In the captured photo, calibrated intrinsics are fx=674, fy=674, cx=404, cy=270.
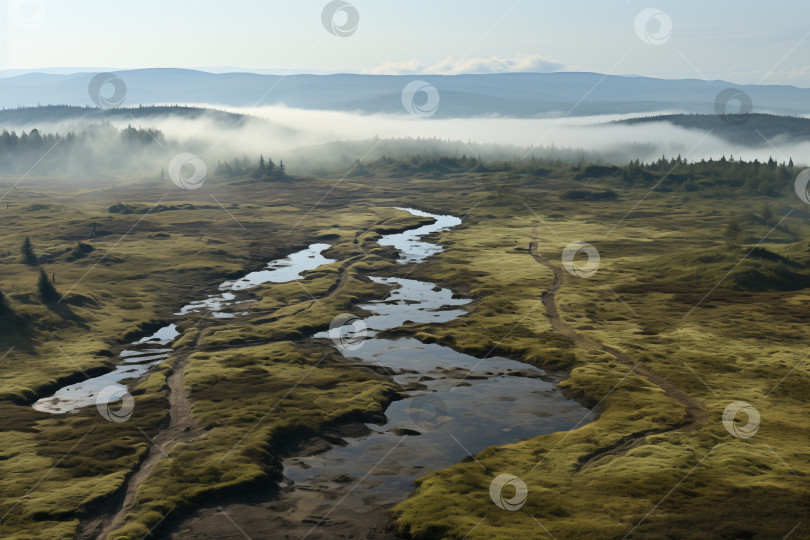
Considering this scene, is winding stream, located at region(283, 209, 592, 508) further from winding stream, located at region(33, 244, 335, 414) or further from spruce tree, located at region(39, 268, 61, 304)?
spruce tree, located at region(39, 268, 61, 304)

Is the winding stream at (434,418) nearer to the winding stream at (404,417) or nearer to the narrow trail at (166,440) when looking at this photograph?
the winding stream at (404,417)

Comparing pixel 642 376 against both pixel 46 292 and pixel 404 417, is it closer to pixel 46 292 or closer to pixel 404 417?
pixel 404 417

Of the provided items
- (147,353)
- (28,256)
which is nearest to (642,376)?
(147,353)

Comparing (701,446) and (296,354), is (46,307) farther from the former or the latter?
(701,446)

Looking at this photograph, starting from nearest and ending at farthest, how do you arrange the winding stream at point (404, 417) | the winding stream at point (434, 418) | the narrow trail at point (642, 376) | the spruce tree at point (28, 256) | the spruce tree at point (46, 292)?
the winding stream at point (404, 417)
the winding stream at point (434, 418)
the narrow trail at point (642, 376)
the spruce tree at point (46, 292)
the spruce tree at point (28, 256)

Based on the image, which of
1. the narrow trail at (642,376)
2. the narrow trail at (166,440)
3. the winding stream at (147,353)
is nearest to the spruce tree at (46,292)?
the winding stream at (147,353)
